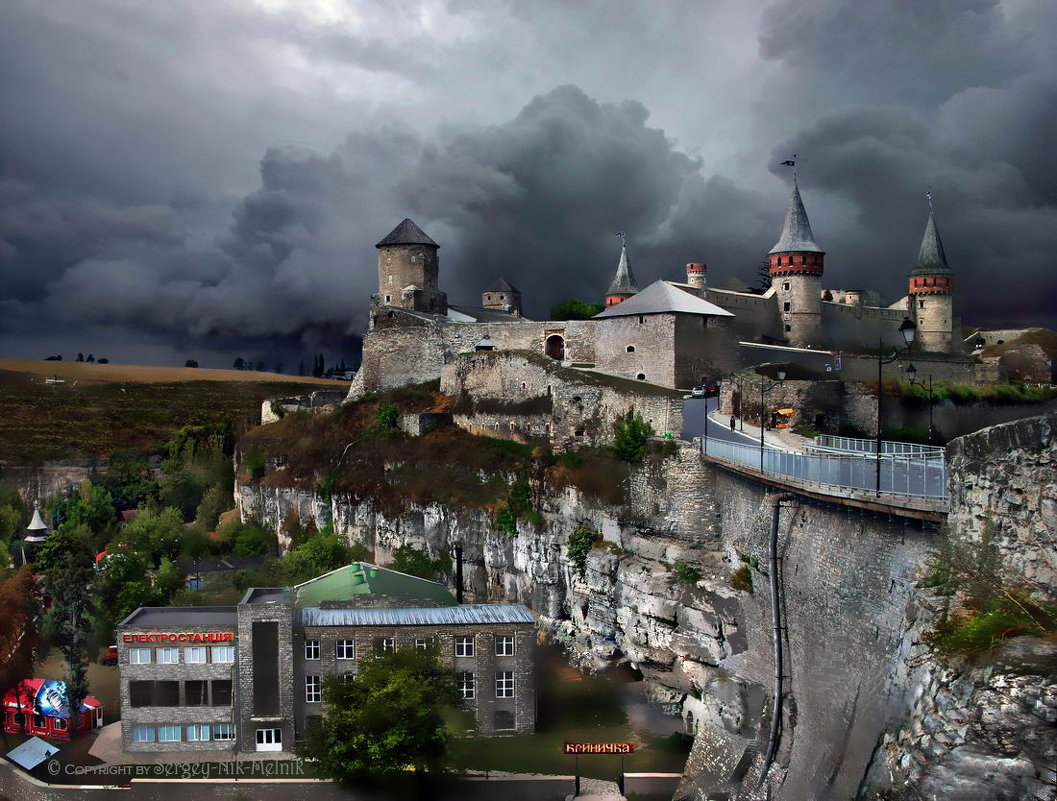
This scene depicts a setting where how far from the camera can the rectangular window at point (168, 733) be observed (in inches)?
1210

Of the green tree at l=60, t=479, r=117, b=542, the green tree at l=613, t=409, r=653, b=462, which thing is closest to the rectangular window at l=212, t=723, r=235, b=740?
the green tree at l=613, t=409, r=653, b=462

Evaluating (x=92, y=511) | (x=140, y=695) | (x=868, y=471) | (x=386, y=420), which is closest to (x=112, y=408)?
(x=92, y=511)

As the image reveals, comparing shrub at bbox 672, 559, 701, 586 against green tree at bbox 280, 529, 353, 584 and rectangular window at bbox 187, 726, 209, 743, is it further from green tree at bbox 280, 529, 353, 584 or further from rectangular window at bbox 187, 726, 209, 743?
green tree at bbox 280, 529, 353, 584

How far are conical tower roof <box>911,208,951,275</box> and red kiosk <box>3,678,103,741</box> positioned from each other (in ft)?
170

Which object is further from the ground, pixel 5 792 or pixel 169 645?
pixel 169 645

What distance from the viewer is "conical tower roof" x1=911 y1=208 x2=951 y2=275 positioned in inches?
2507

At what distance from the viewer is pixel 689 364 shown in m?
46.6

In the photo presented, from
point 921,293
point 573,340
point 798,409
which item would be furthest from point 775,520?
point 921,293

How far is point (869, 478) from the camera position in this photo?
21.3 metres

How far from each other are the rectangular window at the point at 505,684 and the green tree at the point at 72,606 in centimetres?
1300

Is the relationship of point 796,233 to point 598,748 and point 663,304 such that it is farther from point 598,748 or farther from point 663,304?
point 598,748

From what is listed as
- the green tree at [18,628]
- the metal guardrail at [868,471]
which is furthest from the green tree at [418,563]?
the metal guardrail at [868,471]

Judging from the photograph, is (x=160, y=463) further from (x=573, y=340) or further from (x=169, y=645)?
(x=169, y=645)

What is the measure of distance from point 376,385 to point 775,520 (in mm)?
36016
